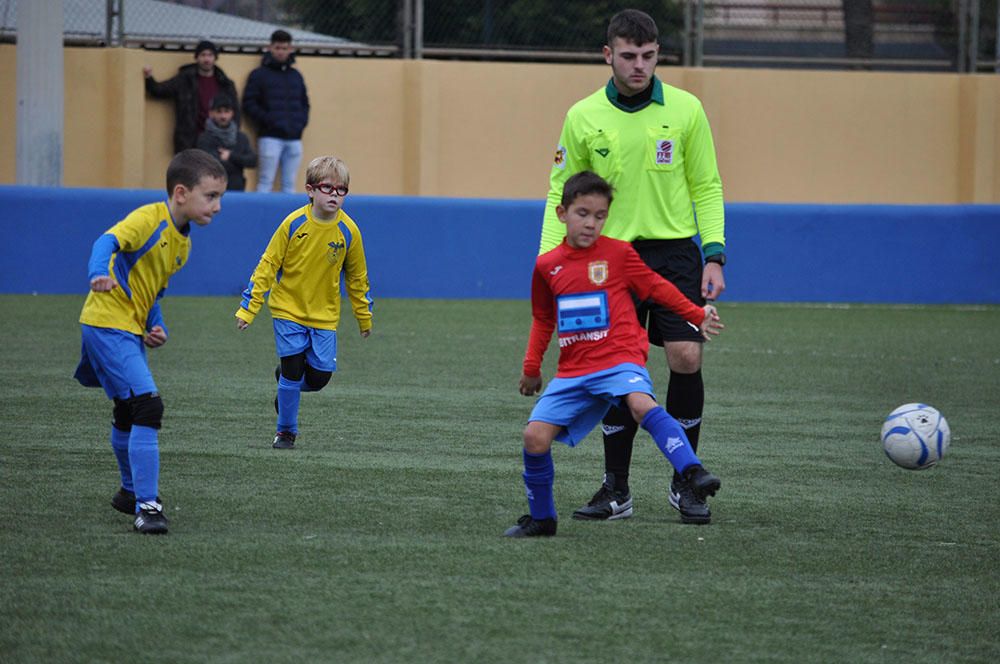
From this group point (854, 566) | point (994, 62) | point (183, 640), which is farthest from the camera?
point (994, 62)

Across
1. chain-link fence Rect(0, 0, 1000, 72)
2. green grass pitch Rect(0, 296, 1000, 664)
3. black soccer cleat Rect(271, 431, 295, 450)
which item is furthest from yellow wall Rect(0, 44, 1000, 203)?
black soccer cleat Rect(271, 431, 295, 450)

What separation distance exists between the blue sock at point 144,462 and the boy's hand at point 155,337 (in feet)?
1.02

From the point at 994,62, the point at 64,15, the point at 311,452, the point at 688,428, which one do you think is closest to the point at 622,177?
the point at 688,428

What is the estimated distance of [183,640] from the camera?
405 centimetres

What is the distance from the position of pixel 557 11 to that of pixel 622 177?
13235 millimetres

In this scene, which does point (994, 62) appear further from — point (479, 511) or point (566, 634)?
point (566, 634)

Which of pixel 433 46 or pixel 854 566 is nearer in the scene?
pixel 854 566

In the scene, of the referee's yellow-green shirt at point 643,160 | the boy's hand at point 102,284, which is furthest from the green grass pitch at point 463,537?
the referee's yellow-green shirt at point 643,160

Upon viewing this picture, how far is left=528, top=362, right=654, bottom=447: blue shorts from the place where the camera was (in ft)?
17.8

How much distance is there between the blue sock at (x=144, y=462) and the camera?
545 cm

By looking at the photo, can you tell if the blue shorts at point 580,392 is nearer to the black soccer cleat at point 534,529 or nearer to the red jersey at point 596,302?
the red jersey at point 596,302

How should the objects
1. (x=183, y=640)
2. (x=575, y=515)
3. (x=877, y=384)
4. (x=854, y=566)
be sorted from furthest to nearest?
(x=877, y=384) < (x=575, y=515) < (x=854, y=566) < (x=183, y=640)

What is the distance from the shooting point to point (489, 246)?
1617 centimetres

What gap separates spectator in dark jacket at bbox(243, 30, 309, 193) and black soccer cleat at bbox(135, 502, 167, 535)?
11.9 meters
